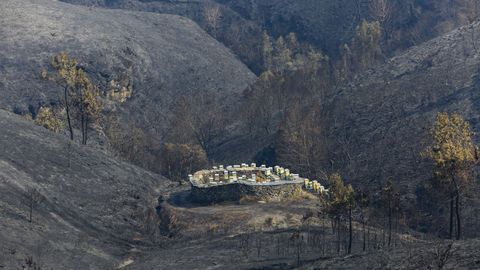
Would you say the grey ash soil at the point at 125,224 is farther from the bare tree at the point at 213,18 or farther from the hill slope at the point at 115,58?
the bare tree at the point at 213,18

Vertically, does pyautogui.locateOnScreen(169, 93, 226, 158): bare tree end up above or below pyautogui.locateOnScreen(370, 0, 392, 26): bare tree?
below

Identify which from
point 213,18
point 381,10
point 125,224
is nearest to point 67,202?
point 125,224

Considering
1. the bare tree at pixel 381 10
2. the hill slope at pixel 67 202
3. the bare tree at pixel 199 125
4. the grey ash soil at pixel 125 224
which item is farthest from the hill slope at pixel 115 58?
the grey ash soil at pixel 125 224

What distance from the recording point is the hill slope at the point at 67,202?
157 ft

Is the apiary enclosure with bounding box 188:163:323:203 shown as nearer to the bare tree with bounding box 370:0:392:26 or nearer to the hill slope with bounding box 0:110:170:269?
the hill slope with bounding box 0:110:170:269

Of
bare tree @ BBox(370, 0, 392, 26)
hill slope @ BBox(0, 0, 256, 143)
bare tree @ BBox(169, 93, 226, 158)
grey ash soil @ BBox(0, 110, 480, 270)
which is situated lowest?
grey ash soil @ BBox(0, 110, 480, 270)

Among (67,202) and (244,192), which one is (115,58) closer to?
(244,192)

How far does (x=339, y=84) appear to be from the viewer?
109812 mm

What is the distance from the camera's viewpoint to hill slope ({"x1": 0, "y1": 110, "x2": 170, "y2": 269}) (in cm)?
4775

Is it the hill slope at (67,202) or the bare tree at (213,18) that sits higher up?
the bare tree at (213,18)

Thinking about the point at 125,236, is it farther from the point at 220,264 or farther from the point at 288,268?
the point at 288,268

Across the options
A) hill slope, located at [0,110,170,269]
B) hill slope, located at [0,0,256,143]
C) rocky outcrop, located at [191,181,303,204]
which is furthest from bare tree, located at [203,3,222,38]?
rocky outcrop, located at [191,181,303,204]

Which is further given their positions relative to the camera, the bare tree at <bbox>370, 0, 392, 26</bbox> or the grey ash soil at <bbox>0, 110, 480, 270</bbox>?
the bare tree at <bbox>370, 0, 392, 26</bbox>

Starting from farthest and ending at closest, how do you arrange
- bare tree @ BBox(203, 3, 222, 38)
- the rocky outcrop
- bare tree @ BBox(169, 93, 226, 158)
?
bare tree @ BBox(203, 3, 222, 38)
bare tree @ BBox(169, 93, 226, 158)
the rocky outcrop
